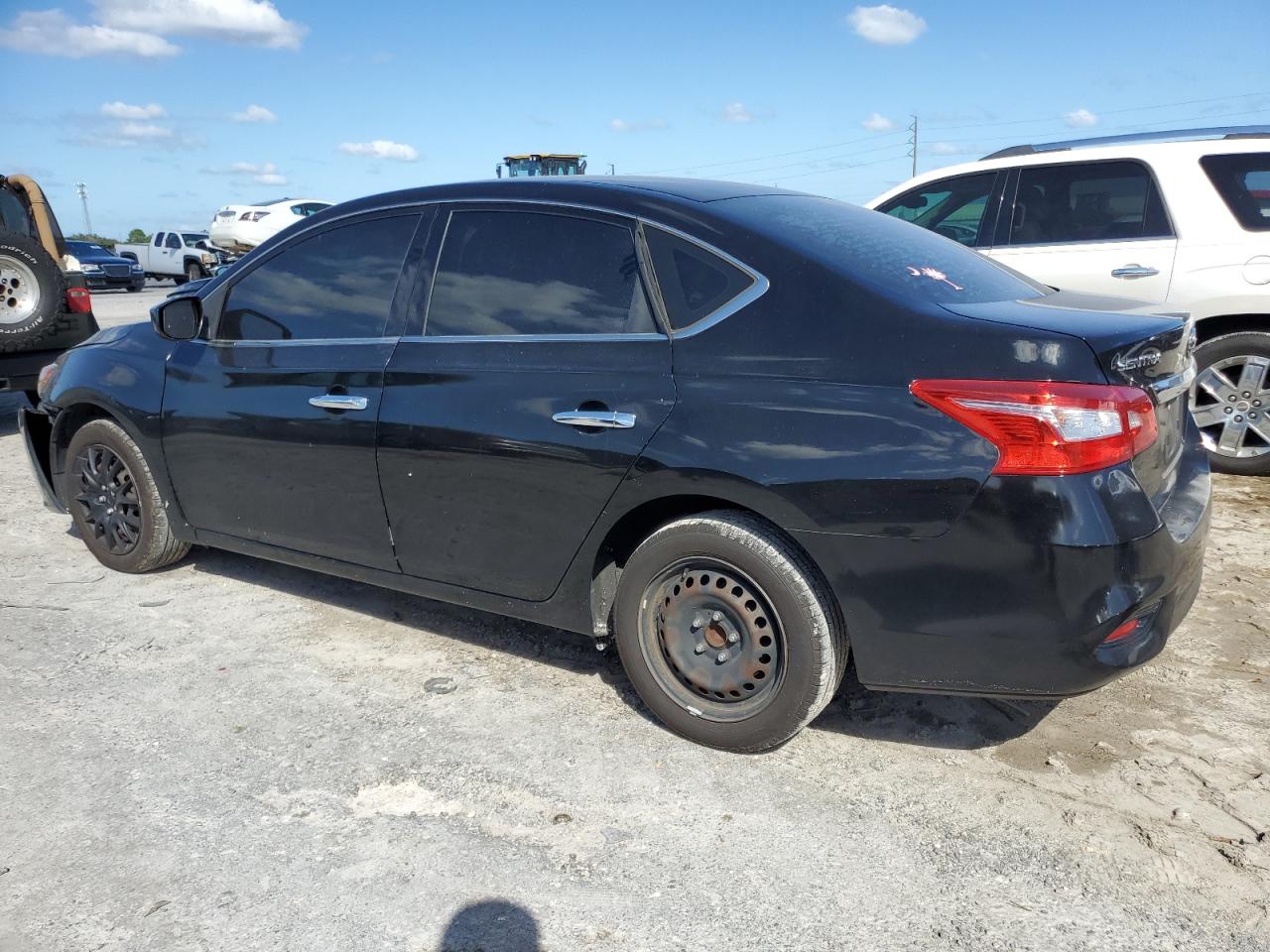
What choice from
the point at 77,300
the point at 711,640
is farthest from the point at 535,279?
the point at 77,300

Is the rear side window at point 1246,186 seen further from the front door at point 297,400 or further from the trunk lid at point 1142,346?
the front door at point 297,400

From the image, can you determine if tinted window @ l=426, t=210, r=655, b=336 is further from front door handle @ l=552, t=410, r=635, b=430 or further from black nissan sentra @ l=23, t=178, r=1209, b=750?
front door handle @ l=552, t=410, r=635, b=430

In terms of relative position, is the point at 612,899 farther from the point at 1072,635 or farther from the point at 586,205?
the point at 586,205

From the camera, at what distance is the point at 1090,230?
619cm

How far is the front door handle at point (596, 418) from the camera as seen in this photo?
3098 mm

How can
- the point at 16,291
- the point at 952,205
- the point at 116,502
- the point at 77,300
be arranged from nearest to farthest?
the point at 116,502 < the point at 952,205 < the point at 16,291 < the point at 77,300

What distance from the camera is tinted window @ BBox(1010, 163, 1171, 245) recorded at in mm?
6043

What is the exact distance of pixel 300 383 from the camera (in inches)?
154

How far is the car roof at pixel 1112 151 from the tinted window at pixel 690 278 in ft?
13.5

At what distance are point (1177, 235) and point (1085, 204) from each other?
1.84ft

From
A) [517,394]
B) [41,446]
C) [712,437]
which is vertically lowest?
[41,446]

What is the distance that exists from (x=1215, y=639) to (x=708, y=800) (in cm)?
223

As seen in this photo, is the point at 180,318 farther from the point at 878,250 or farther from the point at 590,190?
the point at 878,250

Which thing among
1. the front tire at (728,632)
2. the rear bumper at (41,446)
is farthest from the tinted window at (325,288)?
the rear bumper at (41,446)
